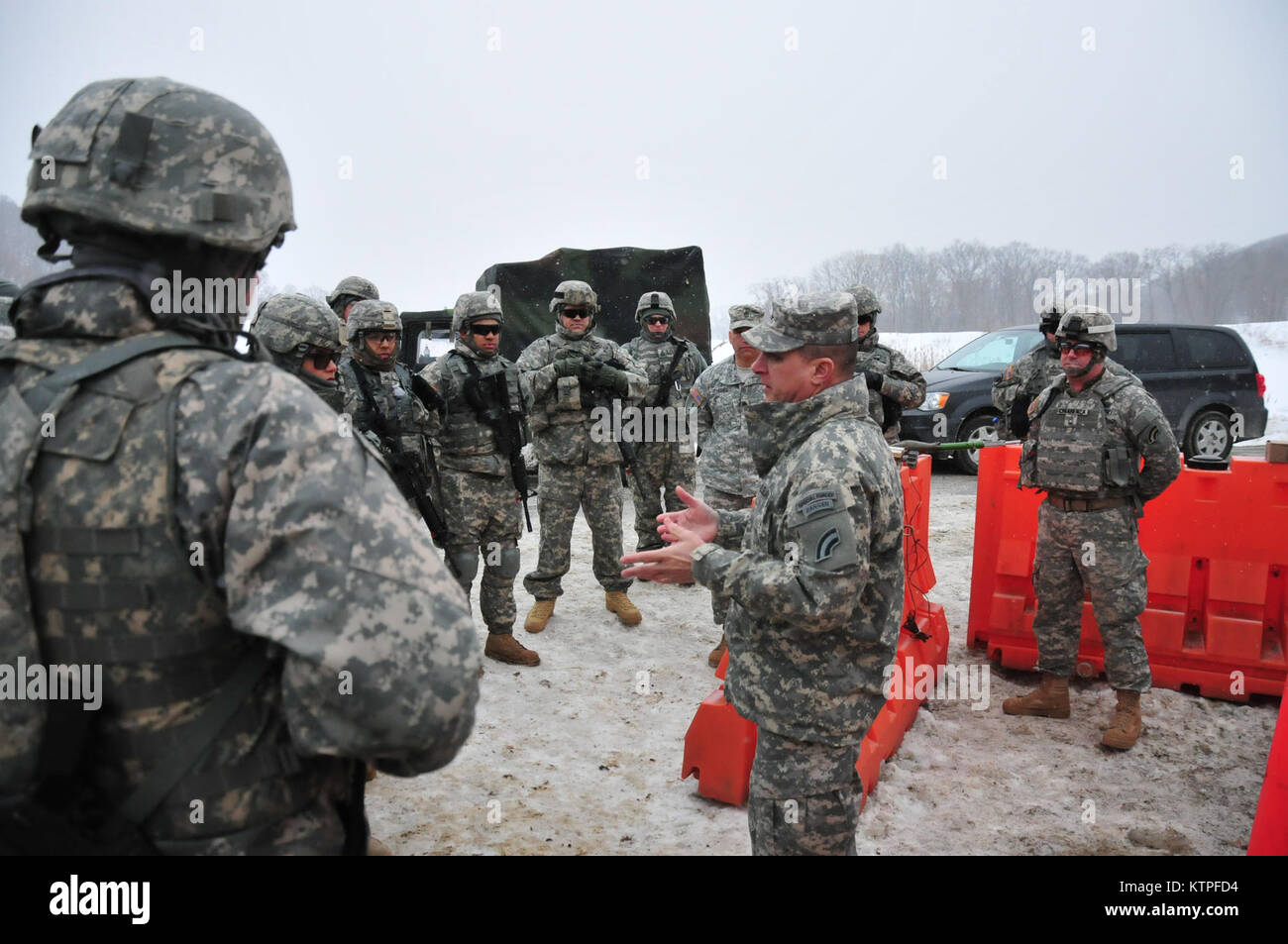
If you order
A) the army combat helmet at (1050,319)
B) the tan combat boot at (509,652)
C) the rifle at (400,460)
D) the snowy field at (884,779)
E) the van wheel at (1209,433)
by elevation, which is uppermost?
the army combat helmet at (1050,319)

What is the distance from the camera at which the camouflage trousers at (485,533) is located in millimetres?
5121

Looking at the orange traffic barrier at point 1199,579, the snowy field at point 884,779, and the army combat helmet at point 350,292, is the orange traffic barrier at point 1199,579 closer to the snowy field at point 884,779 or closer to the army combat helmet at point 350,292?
the snowy field at point 884,779

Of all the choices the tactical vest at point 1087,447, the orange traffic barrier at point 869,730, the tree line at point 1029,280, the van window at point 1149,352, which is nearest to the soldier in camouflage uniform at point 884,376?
the orange traffic barrier at point 869,730

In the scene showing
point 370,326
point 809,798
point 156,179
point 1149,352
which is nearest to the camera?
point 156,179

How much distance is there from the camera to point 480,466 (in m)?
5.09

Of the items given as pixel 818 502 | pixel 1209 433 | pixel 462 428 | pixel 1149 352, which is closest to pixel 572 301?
pixel 462 428

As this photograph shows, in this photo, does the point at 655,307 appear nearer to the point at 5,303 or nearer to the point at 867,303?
the point at 867,303

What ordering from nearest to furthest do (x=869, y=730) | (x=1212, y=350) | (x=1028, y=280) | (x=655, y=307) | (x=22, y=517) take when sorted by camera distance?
(x=22, y=517)
(x=869, y=730)
(x=655, y=307)
(x=1212, y=350)
(x=1028, y=280)

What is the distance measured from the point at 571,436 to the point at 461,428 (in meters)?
0.96

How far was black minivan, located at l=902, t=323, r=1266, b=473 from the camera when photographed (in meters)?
11.2
